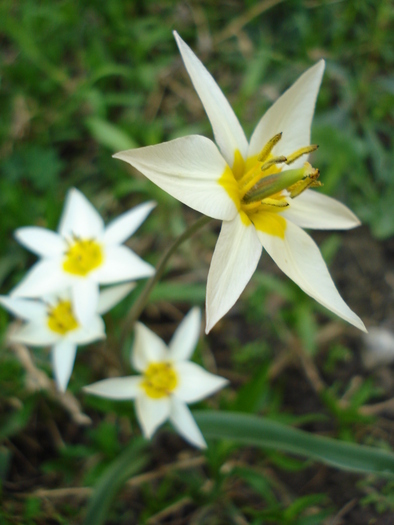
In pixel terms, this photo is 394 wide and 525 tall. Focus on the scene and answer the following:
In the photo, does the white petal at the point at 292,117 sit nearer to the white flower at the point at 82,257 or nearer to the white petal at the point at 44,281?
the white flower at the point at 82,257

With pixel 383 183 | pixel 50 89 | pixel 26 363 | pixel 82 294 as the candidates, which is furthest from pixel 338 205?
pixel 50 89

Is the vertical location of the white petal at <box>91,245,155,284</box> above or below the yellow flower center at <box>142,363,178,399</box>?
above

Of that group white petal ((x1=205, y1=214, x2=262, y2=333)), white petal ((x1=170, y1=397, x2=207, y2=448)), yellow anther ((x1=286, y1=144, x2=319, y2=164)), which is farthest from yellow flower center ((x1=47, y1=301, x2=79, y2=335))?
yellow anther ((x1=286, y1=144, x2=319, y2=164))

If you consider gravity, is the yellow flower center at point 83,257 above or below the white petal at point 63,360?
above

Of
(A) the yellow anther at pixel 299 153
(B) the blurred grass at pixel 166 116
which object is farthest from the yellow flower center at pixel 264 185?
(B) the blurred grass at pixel 166 116

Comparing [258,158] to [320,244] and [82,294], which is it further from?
[320,244]

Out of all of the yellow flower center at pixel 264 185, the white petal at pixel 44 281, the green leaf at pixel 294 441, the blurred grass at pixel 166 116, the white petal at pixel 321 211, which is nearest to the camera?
the yellow flower center at pixel 264 185

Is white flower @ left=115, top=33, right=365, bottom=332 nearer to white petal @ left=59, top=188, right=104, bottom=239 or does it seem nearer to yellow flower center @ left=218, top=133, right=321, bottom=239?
yellow flower center @ left=218, top=133, right=321, bottom=239
